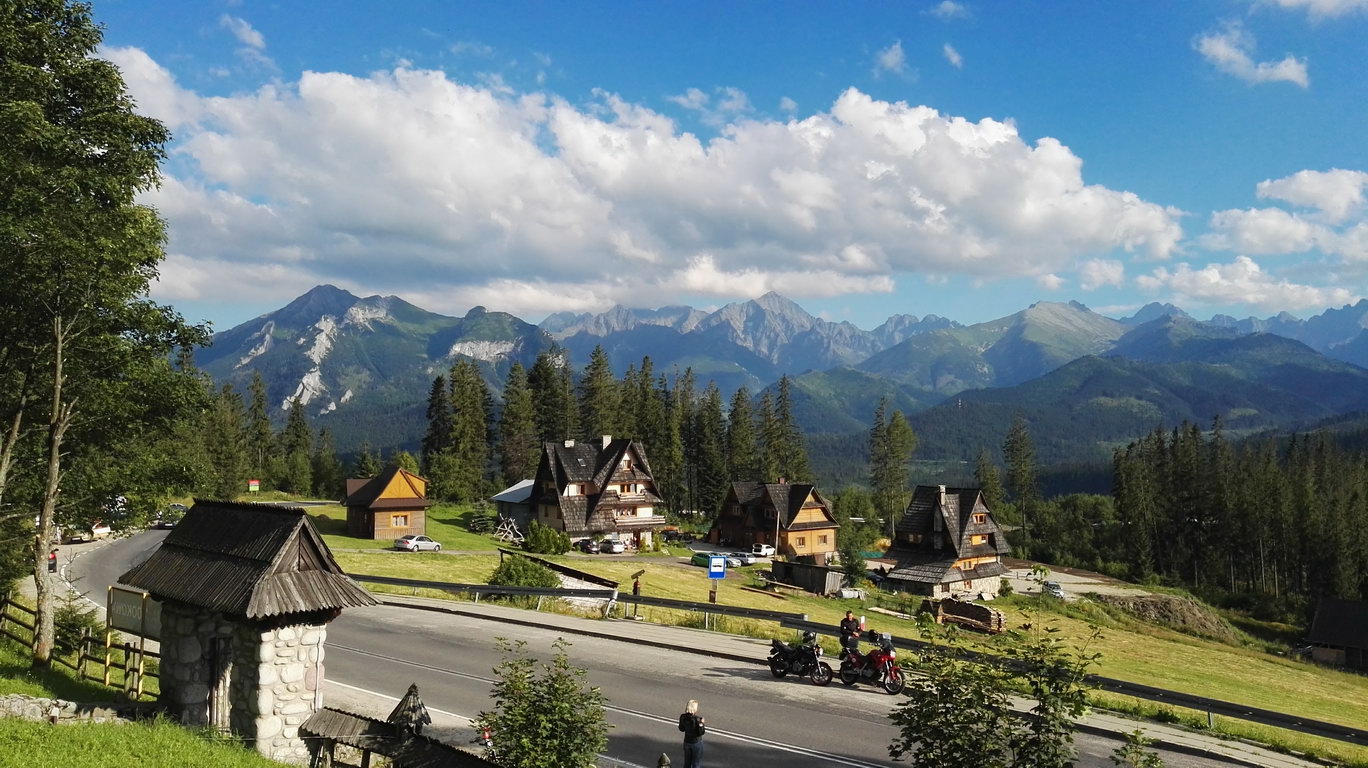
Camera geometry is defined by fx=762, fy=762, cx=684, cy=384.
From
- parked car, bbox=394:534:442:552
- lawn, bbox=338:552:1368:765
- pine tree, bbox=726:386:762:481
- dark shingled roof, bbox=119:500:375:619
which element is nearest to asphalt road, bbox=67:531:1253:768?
dark shingled roof, bbox=119:500:375:619

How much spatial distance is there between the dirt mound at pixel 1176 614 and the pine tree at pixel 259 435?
101 m

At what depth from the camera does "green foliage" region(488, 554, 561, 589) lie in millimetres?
37500

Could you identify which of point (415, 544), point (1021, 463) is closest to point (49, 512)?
point (415, 544)

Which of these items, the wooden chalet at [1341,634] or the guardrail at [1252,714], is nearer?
the guardrail at [1252,714]

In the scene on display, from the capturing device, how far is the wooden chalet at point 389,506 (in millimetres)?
59688

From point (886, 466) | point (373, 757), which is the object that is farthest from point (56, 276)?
point (886, 466)

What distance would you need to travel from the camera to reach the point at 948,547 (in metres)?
69.1

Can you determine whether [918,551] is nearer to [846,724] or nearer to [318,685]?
[846,724]

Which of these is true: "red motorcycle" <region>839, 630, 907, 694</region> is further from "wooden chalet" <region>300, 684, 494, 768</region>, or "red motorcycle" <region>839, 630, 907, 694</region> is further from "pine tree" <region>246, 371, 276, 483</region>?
"pine tree" <region>246, 371, 276, 483</region>

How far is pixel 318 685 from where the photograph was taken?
1553 cm

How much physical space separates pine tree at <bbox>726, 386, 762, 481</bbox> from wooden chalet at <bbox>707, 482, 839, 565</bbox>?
65.3ft

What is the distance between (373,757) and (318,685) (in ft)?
6.04

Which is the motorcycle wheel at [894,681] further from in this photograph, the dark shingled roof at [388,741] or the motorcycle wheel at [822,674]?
the dark shingled roof at [388,741]

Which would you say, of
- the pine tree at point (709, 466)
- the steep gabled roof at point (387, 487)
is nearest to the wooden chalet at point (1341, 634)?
the pine tree at point (709, 466)
